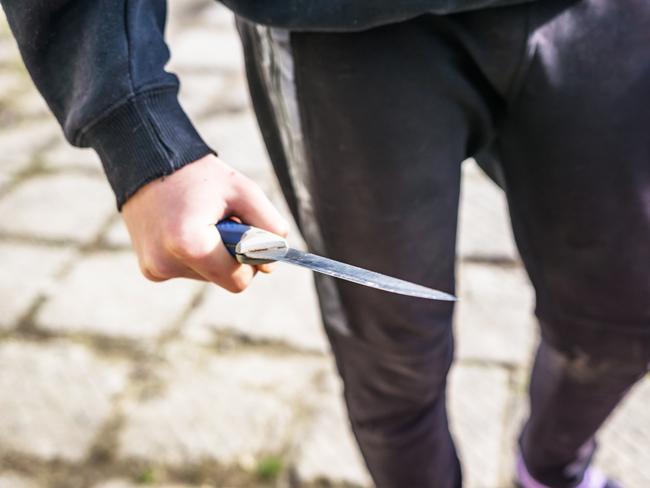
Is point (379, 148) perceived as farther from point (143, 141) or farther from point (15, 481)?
point (15, 481)

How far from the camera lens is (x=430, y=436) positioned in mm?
1003

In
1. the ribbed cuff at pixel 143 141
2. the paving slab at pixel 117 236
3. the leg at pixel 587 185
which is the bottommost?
the paving slab at pixel 117 236

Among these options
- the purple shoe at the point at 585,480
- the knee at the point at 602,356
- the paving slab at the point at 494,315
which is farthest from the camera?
the paving slab at the point at 494,315

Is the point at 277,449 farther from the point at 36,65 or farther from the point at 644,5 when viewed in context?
the point at 644,5

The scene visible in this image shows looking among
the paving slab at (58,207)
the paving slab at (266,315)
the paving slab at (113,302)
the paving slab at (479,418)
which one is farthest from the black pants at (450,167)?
the paving slab at (58,207)

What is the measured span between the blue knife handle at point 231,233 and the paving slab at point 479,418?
854 mm

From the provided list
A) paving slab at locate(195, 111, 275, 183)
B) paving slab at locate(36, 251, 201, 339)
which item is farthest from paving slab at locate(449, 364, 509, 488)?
paving slab at locate(195, 111, 275, 183)

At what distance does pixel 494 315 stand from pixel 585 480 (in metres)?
0.51

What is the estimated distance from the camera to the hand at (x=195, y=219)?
2.11ft

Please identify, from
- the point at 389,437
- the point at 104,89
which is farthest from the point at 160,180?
the point at 389,437

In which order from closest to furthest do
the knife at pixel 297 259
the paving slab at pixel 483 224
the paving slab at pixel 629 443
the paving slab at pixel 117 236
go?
the knife at pixel 297 259 < the paving slab at pixel 629 443 < the paving slab at pixel 483 224 < the paving slab at pixel 117 236

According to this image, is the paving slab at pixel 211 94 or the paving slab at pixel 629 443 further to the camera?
the paving slab at pixel 211 94

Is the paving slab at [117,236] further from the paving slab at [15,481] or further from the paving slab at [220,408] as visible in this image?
the paving slab at [15,481]

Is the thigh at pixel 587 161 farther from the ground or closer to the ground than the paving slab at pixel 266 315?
farther from the ground
